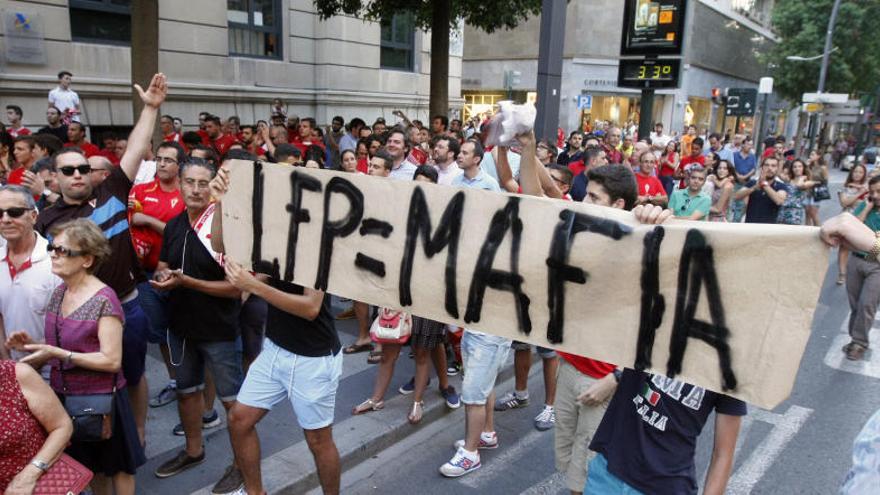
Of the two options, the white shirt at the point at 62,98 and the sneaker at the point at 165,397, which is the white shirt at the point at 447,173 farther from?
the white shirt at the point at 62,98

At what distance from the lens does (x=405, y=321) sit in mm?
4617

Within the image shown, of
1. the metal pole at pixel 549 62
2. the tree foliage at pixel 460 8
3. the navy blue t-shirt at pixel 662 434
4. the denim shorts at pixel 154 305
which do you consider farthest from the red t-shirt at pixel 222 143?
the navy blue t-shirt at pixel 662 434

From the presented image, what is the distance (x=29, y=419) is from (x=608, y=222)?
234 cm

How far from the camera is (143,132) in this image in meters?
3.83

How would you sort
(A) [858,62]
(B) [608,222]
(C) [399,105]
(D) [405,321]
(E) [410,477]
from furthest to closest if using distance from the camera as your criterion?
(A) [858,62]
(C) [399,105]
(D) [405,321]
(E) [410,477]
(B) [608,222]

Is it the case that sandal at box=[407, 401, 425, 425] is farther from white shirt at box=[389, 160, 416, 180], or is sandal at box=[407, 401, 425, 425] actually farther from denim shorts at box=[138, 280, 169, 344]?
white shirt at box=[389, 160, 416, 180]

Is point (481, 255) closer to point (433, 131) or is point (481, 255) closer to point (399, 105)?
point (433, 131)

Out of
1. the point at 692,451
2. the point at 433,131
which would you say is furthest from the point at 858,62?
the point at 692,451

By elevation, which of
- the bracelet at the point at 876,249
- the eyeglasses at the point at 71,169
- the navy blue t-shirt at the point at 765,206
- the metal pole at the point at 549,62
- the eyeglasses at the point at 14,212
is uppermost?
Result: the metal pole at the point at 549,62

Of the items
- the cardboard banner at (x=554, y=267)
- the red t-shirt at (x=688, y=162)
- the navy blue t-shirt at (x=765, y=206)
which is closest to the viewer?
the cardboard banner at (x=554, y=267)

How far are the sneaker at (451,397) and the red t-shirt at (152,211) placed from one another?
7.96ft

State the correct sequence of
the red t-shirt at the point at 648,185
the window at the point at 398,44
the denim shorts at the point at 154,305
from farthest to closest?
the window at the point at 398,44
the red t-shirt at the point at 648,185
the denim shorts at the point at 154,305

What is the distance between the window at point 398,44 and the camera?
1814 cm

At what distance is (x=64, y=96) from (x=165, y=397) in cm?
838
